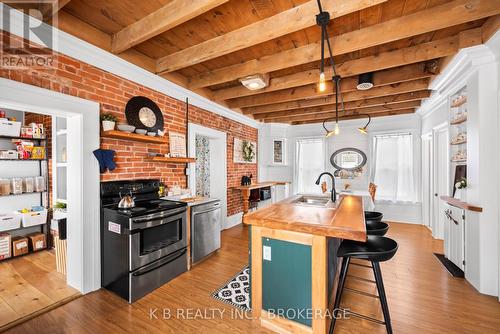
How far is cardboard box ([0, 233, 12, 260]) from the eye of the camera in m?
2.98

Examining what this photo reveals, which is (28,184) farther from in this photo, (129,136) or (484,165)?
(484,165)

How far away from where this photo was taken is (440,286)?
7.95ft

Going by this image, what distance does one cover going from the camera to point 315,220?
66.1 inches

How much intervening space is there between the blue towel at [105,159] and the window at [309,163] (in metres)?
4.75

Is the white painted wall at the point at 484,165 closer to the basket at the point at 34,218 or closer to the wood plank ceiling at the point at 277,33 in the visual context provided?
the wood plank ceiling at the point at 277,33

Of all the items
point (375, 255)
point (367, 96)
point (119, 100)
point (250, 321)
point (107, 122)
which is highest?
point (367, 96)

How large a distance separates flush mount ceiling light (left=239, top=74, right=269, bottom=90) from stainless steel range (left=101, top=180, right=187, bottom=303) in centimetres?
191

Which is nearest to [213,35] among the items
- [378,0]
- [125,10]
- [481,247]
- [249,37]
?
[249,37]

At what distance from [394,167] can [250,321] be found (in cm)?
501

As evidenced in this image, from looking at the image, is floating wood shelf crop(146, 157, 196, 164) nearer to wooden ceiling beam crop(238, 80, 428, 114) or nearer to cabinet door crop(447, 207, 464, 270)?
wooden ceiling beam crop(238, 80, 428, 114)

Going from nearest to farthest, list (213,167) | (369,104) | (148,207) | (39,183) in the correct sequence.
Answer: (148,207) < (39,183) < (369,104) < (213,167)

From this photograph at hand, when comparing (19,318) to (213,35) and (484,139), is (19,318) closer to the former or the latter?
(213,35)

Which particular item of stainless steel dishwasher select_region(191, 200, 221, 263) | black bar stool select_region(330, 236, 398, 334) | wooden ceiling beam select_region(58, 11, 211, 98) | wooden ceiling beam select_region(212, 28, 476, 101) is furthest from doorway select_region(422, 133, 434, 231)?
wooden ceiling beam select_region(58, 11, 211, 98)

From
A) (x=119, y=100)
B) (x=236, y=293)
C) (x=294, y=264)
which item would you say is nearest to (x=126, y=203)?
(x=119, y=100)
